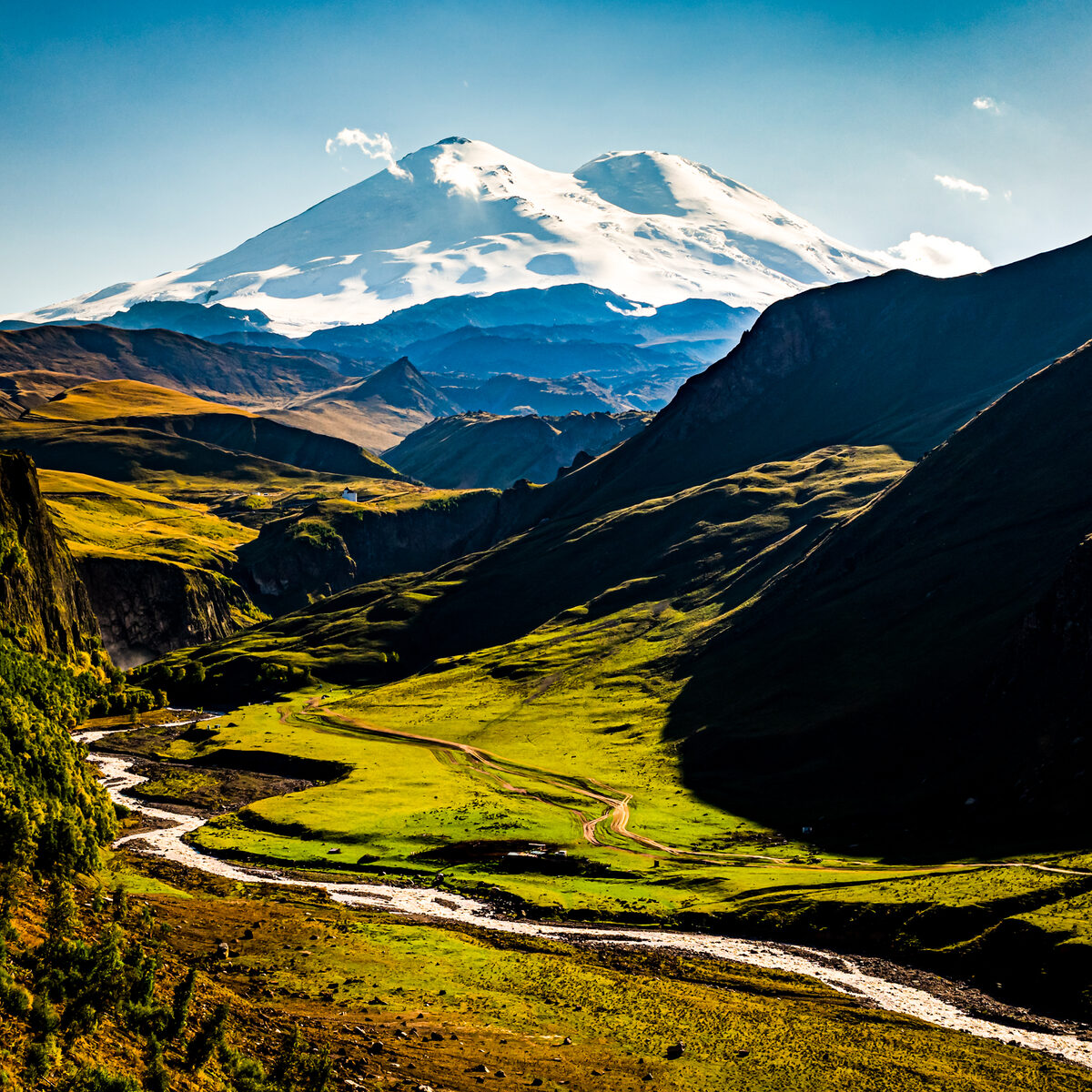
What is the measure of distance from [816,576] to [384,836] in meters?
97.6

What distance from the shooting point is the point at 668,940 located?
87.4 meters

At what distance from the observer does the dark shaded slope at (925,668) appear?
350ft

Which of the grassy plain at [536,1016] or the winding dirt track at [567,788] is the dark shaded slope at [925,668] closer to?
the winding dirt track at [567,788]

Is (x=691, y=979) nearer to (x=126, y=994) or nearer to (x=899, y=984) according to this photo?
(x=899, y=984)

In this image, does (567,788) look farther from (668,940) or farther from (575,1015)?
(575,1015)

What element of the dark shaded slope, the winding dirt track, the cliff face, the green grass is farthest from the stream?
the cliff face

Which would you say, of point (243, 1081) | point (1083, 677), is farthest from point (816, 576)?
point (243, 1081)

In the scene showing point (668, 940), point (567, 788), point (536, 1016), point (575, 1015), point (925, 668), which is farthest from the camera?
point (567, 788)

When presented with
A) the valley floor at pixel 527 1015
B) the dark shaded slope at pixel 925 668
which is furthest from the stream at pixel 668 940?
the dark shaded slope at pixel 925 668

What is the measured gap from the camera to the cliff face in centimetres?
14100

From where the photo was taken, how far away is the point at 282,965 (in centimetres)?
6900

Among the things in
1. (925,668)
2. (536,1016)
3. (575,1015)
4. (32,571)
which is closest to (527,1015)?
(536,1016)

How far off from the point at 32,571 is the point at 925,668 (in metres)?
130

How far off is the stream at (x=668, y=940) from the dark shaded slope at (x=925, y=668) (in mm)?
25853
